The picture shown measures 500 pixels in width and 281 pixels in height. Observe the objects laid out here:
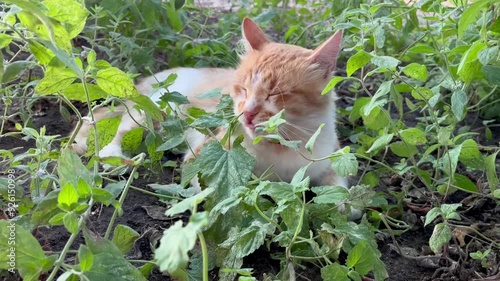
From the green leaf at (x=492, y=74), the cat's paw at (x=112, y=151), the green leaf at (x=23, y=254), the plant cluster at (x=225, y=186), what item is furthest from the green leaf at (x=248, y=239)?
the cat's paw at (x=112, y=151)

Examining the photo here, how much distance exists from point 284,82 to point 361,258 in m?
0.84

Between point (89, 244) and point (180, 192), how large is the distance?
49 cm

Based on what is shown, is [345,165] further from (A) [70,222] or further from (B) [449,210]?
(A) [70,222]

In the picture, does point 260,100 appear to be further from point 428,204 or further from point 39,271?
point 39,271

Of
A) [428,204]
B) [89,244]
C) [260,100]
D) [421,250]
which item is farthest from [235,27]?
[89,244]

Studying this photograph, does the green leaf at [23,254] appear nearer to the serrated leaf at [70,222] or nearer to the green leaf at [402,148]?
the serrated leaf at [70,222]

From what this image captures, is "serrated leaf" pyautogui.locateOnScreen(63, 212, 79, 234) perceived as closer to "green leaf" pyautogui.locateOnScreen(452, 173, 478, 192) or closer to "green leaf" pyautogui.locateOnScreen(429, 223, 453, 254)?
"green leaf" pyautogui.locateOnScreen(429, 223, 453, 254)

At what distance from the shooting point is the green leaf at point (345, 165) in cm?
148

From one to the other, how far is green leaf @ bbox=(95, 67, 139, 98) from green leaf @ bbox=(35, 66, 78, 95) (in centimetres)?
7

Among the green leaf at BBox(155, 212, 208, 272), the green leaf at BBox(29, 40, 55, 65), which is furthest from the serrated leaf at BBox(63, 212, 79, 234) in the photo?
the green leaf at BBox(29, 40, 55, 65)

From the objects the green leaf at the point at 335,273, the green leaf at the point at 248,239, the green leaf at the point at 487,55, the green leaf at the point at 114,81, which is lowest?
the green leaf at the point at 335,273

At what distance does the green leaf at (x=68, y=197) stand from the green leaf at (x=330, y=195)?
616 millimetres

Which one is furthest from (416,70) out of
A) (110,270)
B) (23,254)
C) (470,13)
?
(23,254)

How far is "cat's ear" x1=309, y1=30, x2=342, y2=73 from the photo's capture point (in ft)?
7.00
